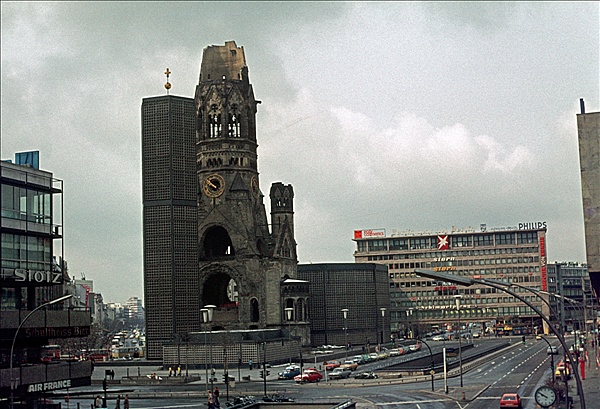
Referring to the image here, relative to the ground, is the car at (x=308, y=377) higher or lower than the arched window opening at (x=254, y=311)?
lower

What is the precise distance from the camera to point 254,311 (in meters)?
160

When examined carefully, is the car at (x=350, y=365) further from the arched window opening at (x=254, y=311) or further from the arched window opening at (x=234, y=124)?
the arched window opening at (x=234, y=124)

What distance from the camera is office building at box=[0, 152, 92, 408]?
230 feet

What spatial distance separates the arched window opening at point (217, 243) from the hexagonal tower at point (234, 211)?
0.60 ft

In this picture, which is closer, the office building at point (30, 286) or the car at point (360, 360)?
the office building at point (30, 286)

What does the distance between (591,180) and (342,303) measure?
129147 mm

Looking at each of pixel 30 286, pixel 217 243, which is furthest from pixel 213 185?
pixel 30 286

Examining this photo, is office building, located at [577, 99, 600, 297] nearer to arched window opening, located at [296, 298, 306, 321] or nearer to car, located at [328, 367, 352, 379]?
car, located at [328, 367, 352, 379]

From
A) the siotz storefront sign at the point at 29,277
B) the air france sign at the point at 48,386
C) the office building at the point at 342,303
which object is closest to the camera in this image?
the air france sign at the point at 48,386

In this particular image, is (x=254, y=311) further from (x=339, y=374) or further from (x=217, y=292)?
(x=339, y=374)

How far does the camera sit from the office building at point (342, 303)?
7288 inches

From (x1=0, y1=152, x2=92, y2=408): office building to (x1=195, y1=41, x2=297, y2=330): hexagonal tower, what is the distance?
8050 centimetres

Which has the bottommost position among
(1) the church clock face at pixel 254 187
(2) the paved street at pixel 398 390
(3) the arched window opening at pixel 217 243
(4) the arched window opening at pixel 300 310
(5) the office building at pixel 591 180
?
(2) the paved street at pixel 398 390

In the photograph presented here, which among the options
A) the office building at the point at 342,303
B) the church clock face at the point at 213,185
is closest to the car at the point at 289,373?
the church clock face at the point at 213,185
